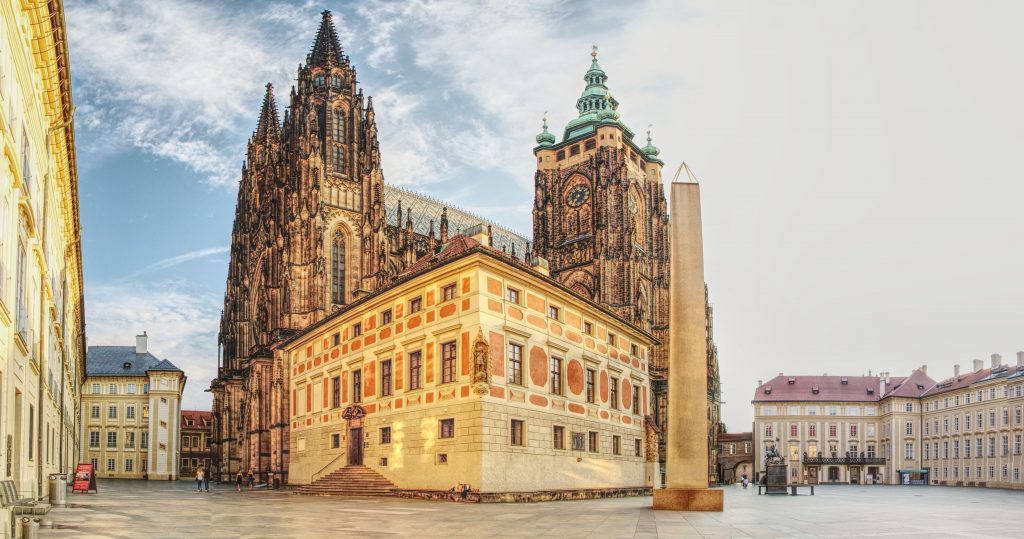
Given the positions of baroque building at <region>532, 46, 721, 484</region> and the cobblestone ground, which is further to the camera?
baroque building at <region>532, 46, 721, 484</region>

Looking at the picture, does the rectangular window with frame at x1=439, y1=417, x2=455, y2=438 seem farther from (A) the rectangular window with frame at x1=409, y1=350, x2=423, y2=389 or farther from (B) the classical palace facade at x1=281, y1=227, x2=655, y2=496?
(A) the rectangular window with frame at x1=409, y1=350, x2=423, y2=389

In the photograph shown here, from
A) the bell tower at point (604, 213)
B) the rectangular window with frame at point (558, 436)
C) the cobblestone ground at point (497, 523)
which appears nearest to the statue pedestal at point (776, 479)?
the rectangular window with frame at point (558, 436)

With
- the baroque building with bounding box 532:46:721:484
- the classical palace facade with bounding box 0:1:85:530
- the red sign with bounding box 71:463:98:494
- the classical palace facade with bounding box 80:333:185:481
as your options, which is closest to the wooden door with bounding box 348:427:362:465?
the red sign with bounding box 71:463:98:494

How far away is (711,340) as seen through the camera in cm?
9738

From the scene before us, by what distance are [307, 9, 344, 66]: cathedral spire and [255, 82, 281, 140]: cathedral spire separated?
8035 millimetres

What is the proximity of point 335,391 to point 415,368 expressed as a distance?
31.0ft

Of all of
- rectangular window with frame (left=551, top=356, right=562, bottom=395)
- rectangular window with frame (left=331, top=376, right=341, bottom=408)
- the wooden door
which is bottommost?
the wooden door

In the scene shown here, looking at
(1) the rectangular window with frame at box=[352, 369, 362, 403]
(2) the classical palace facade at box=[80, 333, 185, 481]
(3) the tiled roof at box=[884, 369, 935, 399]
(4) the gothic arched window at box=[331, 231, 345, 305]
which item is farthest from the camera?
(3) the tiled roof at box=[884, 369, 935, 399]

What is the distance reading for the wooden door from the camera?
131 feet

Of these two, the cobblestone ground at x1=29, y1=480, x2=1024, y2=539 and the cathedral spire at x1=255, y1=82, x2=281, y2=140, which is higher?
the cathedral spire at x1=255, y1=82, x2=281, y2=140

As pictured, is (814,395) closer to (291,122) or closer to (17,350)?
(291,122)

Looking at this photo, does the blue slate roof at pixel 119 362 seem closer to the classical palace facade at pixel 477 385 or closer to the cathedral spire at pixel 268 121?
the cathedral spire at pixel 268 121

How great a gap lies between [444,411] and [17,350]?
17271mm

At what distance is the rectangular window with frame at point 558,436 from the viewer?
37.1m
